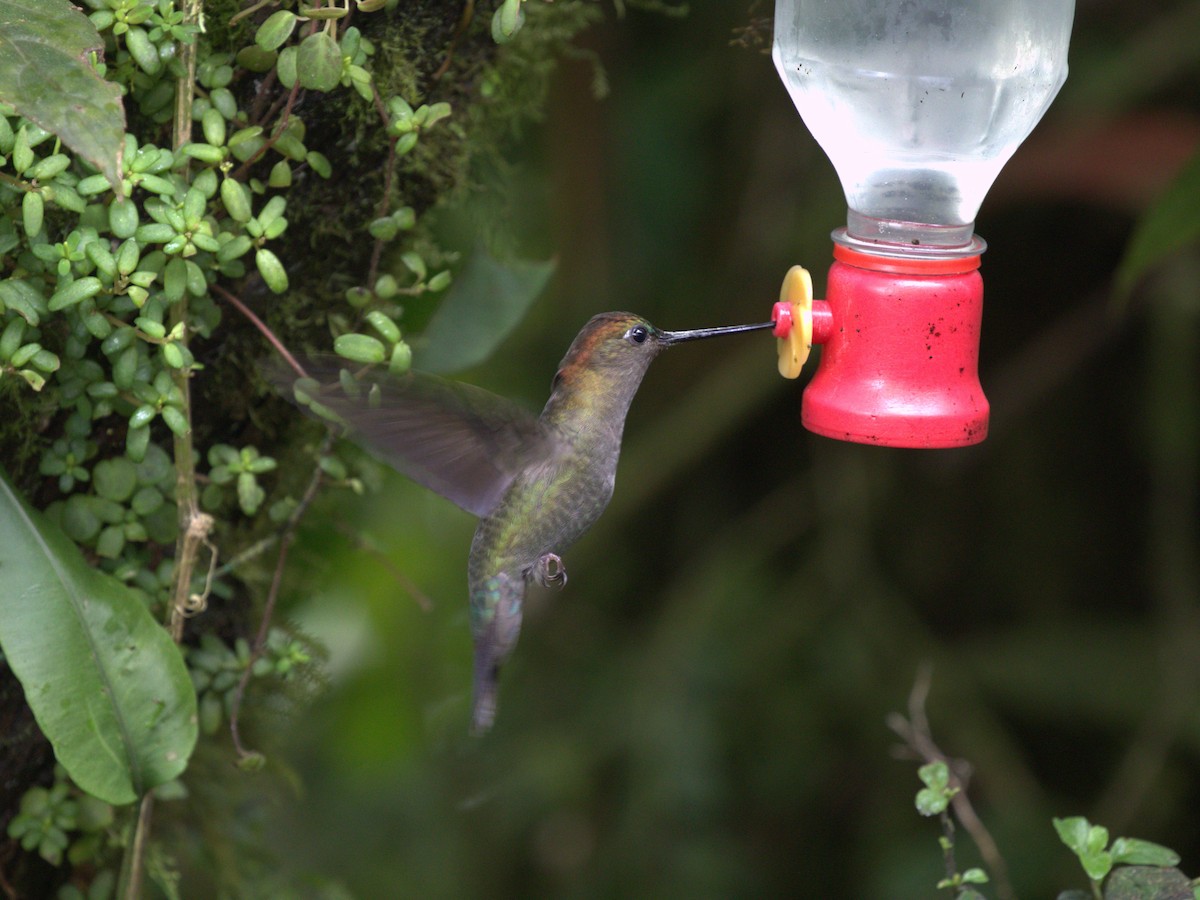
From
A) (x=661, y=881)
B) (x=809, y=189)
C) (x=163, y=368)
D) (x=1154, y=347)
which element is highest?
(x=163, y=368)

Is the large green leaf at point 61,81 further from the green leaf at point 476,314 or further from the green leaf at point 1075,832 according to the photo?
the green leaf at point 1075,832

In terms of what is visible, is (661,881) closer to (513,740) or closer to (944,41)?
(513,740)

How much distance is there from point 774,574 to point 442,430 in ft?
8.21

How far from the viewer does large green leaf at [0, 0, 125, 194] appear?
114cm

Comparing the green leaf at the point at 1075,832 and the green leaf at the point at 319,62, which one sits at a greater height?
the green leaf at the point at 319,62

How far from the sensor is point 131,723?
4.73 feet

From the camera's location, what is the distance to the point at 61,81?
1.16 metres

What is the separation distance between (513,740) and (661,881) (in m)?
0.62

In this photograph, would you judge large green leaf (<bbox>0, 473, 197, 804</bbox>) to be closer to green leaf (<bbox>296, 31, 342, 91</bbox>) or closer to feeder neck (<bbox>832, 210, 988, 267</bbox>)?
green leaf (<bbox>296, 31, 342, 91</bbox>)

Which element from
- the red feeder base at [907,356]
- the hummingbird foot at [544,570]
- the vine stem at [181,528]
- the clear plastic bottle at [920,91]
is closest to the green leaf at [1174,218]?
the clear plastic bottle at [920,91]

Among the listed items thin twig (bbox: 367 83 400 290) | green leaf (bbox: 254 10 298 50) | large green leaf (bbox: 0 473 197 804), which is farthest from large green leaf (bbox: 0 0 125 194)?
large green leaf (bbox: 0 473 197 804)

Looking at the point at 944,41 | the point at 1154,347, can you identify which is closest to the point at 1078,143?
the point at 1154,347

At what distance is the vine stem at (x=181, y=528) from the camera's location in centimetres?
142

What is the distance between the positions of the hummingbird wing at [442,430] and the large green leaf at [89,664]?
1.07 ft
